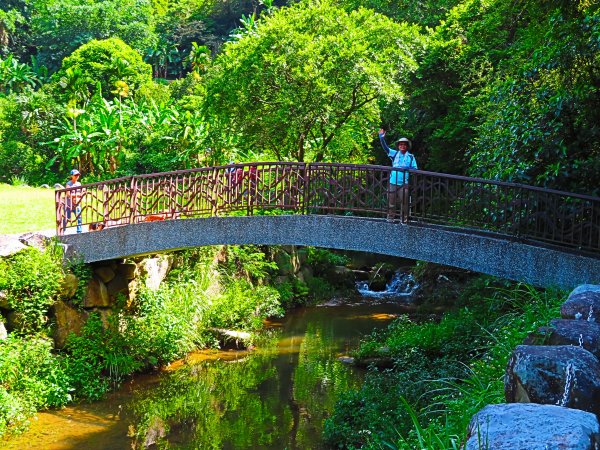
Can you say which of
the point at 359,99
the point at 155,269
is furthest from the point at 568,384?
the point at 359,99

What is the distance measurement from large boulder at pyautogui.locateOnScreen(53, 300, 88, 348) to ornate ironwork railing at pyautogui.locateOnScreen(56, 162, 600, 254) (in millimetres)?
1551

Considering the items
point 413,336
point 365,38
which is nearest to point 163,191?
point 413,336

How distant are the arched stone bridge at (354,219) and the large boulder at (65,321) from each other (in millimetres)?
1065

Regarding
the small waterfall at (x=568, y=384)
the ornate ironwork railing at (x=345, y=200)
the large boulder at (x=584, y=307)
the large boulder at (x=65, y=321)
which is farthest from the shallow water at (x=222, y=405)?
the small waterfall at (x=568, y=384)

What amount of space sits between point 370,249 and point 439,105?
8495 mm

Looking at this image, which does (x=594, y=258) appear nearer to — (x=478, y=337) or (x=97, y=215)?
(x=478, y=337)

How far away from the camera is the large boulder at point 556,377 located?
504cm

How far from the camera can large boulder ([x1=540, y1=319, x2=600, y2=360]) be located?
19.6 feet

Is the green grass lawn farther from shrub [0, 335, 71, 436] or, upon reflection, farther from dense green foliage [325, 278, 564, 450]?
dense green foliage [325, 278, 564, 450]

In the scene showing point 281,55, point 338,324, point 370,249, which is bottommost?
point 338,324

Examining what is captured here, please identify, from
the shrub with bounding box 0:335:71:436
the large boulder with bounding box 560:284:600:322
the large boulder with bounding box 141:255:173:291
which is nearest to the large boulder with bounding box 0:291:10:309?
the shrub with bounding box 0:335:71:436

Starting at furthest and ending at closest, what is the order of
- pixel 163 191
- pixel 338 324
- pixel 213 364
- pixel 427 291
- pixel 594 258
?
pixel 427 291
pixel 338 324
pixel 213 364
pixel 163 191
pixel 594 258

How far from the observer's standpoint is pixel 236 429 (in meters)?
11.8

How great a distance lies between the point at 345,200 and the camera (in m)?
12.7
